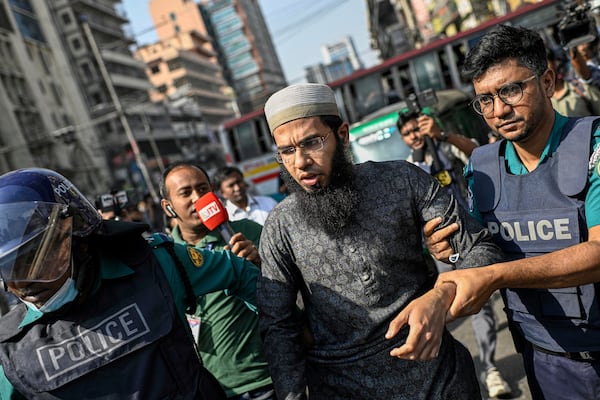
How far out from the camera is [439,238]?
64.9 inches

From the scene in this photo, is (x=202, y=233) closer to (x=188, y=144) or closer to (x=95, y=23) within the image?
(x=95, y=23)

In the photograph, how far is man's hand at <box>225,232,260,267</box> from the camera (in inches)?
91.1

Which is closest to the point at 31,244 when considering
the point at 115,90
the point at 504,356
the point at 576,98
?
the point at 504,356

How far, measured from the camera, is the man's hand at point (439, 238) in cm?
163

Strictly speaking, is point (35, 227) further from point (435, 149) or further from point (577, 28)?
point (577, 28)

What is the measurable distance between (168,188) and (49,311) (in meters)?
1.57

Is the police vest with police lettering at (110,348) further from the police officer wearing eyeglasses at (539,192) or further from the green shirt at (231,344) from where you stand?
the police officer wearing eyeglasses at (539,192)

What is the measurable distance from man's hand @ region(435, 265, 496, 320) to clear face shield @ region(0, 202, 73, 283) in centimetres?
111

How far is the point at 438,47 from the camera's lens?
14297mm

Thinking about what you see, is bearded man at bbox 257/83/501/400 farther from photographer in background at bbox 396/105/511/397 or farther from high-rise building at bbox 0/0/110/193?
high-rise building at bbox 0/0/110/193

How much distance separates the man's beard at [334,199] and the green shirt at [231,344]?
0.96 meters

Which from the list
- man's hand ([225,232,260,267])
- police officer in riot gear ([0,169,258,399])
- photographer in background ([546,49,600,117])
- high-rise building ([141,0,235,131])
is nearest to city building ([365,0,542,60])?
photographer in background ([546,49,600,117])

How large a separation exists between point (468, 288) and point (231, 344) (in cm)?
156

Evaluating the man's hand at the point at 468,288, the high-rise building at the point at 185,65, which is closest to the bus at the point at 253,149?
the man's hand at the point at 468,288
